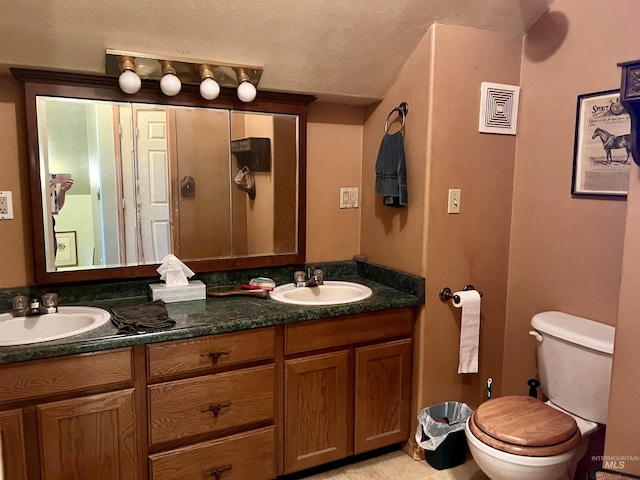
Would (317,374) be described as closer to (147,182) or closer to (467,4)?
(147,182)

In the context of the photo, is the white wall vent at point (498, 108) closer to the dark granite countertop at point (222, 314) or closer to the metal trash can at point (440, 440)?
the dark granite countertop at point (222, 314)

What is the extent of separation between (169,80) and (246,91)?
336 mm

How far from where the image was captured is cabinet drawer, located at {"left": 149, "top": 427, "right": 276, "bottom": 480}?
1801 mm

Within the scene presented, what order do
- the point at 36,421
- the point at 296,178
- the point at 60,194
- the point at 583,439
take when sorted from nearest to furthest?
the point at 36,421, the point at 583,439, the point at 60,194, the point at 296,178

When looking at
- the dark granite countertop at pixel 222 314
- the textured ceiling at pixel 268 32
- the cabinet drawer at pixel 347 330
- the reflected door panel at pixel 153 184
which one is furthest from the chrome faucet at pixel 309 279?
the textured ceiling at pixel 268 32

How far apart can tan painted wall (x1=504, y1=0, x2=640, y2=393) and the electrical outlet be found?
231 cm

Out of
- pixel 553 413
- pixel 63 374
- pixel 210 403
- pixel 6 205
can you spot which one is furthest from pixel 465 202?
pixel 6 205

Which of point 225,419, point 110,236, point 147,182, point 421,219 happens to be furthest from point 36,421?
point 421,219

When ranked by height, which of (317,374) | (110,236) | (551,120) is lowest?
(317,374)

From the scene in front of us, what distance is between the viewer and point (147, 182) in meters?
2.14

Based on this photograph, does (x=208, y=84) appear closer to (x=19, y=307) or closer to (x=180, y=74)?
(x=180, y=74)

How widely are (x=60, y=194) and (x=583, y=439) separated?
92.3 inches

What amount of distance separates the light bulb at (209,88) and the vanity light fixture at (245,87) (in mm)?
112

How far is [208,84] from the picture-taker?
201 centimetres
